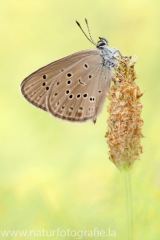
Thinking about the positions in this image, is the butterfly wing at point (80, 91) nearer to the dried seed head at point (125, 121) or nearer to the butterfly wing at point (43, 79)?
the butterfly wing at point (43, 79)

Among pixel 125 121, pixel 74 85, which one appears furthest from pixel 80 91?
pixel 125 121

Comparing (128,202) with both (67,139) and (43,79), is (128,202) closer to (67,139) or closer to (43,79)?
(43,79)

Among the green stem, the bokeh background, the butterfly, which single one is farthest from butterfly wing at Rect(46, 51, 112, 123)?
the green stem

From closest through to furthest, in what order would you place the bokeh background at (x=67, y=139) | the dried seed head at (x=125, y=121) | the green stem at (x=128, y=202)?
the green stem at (x=128, y=202)
the dried seed head at (x=125, y=121)
the bokeh background at (x=67, y=139)

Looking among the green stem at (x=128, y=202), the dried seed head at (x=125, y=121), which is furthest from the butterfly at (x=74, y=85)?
the green stem at (x=128, y=202)

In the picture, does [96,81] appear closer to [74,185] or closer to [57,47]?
[74,185]

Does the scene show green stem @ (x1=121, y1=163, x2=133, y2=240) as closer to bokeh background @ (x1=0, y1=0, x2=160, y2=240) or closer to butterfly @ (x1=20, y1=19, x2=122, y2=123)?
bokeh background @ (x1=0, y1=0, x2=160, y2=240)
